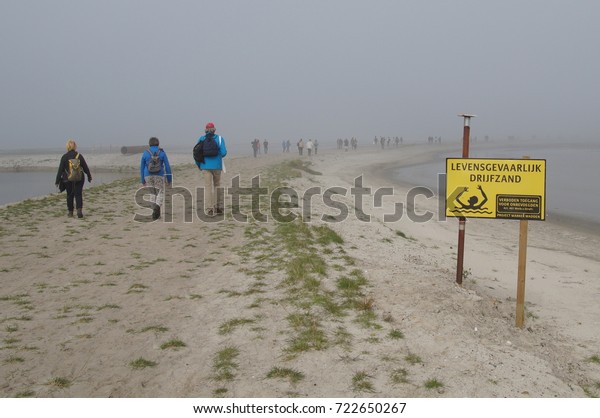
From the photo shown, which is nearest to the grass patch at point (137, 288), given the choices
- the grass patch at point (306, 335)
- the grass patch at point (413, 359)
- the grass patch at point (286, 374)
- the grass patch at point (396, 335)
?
the grass patch at point (306, 335)

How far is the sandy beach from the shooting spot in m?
4.58

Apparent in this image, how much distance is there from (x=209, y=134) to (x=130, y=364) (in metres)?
7.62

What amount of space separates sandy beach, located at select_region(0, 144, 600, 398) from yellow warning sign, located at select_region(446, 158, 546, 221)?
3.78 ft

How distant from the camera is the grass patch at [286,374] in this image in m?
4.57

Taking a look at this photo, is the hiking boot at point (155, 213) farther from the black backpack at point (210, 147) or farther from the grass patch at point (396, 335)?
the grass patch at point (396, 335)

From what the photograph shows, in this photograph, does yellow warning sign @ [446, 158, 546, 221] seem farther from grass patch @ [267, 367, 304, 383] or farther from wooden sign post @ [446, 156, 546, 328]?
grass patch @ [267, 367, 304, 383]

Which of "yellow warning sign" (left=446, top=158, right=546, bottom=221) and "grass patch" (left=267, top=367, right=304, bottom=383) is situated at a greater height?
"yellow warning sign" (left=446, top=158, right=546, bottom=221)

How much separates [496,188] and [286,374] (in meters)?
3.54

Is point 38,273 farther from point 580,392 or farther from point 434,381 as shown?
point 580,392

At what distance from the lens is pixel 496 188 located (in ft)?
21.0

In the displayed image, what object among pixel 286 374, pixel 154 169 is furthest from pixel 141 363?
pixel 154 169

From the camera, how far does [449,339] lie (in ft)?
17.8

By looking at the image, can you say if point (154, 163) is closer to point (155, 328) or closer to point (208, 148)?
point (208, 148)

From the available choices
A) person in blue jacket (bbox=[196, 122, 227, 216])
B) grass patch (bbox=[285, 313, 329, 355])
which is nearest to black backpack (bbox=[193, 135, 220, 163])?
person in blue jacket (bbox=[196, 122, 227, 216])
